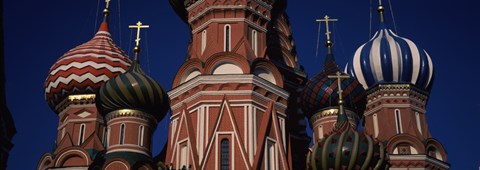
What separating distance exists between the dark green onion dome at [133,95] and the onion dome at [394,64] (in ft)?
26.8

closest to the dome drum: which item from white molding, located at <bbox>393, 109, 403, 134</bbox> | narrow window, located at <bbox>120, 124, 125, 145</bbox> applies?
white molding, located at <bbox>393, 109, 403, 134</bbox>

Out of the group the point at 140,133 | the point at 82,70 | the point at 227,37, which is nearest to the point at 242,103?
the point at 227,37

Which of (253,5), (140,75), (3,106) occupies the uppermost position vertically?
(253,5)

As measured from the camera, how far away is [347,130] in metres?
18.7

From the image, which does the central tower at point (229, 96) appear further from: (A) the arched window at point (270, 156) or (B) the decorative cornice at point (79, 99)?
(B) the decorative cornice at point (79, 99)

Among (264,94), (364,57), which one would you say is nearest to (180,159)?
(264,94)

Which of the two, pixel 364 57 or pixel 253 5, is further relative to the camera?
pixel 364 57

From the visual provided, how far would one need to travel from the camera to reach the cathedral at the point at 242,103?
18.7 meters

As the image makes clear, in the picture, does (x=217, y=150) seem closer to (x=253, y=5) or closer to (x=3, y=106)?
(x=253, y=5)

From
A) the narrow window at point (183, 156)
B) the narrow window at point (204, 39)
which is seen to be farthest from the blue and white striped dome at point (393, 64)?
the narrow window at point (183, 156)

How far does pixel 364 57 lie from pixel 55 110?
11.2m

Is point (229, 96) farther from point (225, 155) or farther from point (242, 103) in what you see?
point (225, 155)

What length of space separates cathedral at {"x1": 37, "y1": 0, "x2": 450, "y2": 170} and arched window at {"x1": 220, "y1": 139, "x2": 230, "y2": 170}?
0.03 metres

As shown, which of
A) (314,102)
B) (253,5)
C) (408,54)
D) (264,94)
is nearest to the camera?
(264,94)
